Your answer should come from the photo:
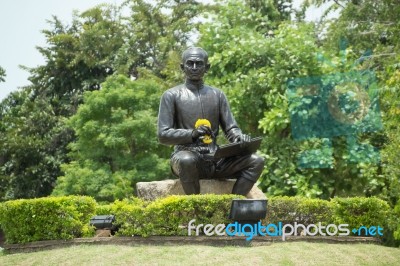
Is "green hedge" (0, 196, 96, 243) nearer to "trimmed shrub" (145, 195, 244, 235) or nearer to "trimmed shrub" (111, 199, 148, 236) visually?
"trimmed shrub" (111, 199, 148, 236)

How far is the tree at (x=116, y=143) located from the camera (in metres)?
22.5

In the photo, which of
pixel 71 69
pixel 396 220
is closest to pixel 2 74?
pixel 71 69

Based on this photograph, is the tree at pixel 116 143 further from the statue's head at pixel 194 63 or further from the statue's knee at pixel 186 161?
the statue's knee at pixel 186 161

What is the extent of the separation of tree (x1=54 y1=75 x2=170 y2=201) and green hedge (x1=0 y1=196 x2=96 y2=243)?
34.1 ft

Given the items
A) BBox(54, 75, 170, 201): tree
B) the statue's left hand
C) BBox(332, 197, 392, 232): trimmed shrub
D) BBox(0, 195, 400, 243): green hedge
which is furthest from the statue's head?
BBox(54, 75, 170, 201): tree

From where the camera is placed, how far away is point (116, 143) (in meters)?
22.6

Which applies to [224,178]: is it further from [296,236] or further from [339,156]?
[339,156]

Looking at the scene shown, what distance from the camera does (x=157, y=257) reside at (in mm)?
9930

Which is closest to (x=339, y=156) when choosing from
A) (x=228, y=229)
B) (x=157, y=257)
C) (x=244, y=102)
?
(x=244, y=102)

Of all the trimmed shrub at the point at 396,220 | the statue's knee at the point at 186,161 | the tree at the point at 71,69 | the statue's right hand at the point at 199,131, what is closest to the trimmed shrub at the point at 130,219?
the statue's knee at the point at 186,161

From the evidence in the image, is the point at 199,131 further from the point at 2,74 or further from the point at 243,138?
the point at 2,74

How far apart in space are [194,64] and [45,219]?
3.27 meters

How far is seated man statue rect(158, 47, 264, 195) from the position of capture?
11.7 metres

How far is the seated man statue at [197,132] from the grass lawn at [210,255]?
1.46 m
